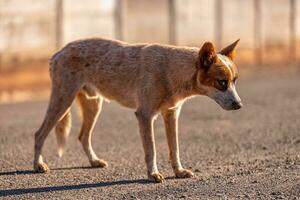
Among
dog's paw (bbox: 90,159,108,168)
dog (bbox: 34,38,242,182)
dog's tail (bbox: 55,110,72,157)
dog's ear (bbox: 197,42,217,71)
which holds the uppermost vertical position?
dog's ear (bbox: 197,42,217,71)

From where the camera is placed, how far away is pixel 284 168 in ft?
33.8

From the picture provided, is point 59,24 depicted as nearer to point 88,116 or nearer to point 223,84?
point 88,116

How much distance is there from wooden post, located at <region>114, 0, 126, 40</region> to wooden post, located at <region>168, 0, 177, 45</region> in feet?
5.89

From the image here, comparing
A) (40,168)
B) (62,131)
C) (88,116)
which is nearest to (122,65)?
(88,116)

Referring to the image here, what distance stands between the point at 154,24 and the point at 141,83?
12906 mm

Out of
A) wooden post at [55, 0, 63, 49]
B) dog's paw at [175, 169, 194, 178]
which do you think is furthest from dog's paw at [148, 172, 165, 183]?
wooden post at [55, 0, 63, 49]

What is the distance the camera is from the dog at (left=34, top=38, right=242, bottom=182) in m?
9.74

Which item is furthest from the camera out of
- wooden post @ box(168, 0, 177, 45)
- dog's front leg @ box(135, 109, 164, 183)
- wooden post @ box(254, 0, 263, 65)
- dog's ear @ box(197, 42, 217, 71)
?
wooden post @ box(254, 0, 263, 65)

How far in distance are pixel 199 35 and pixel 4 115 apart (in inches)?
361

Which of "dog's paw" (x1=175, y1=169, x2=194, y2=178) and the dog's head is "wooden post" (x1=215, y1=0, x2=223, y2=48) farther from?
the dog's head

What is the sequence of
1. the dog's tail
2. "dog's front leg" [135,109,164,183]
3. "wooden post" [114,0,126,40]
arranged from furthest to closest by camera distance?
"wooden post" [114,0,126,40]
the dog's tail
"dog's front leg" [135,109,164,183]

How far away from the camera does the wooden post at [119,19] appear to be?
2186 cm

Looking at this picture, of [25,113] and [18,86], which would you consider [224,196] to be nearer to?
[25,113]

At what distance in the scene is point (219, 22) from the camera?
24469mm
